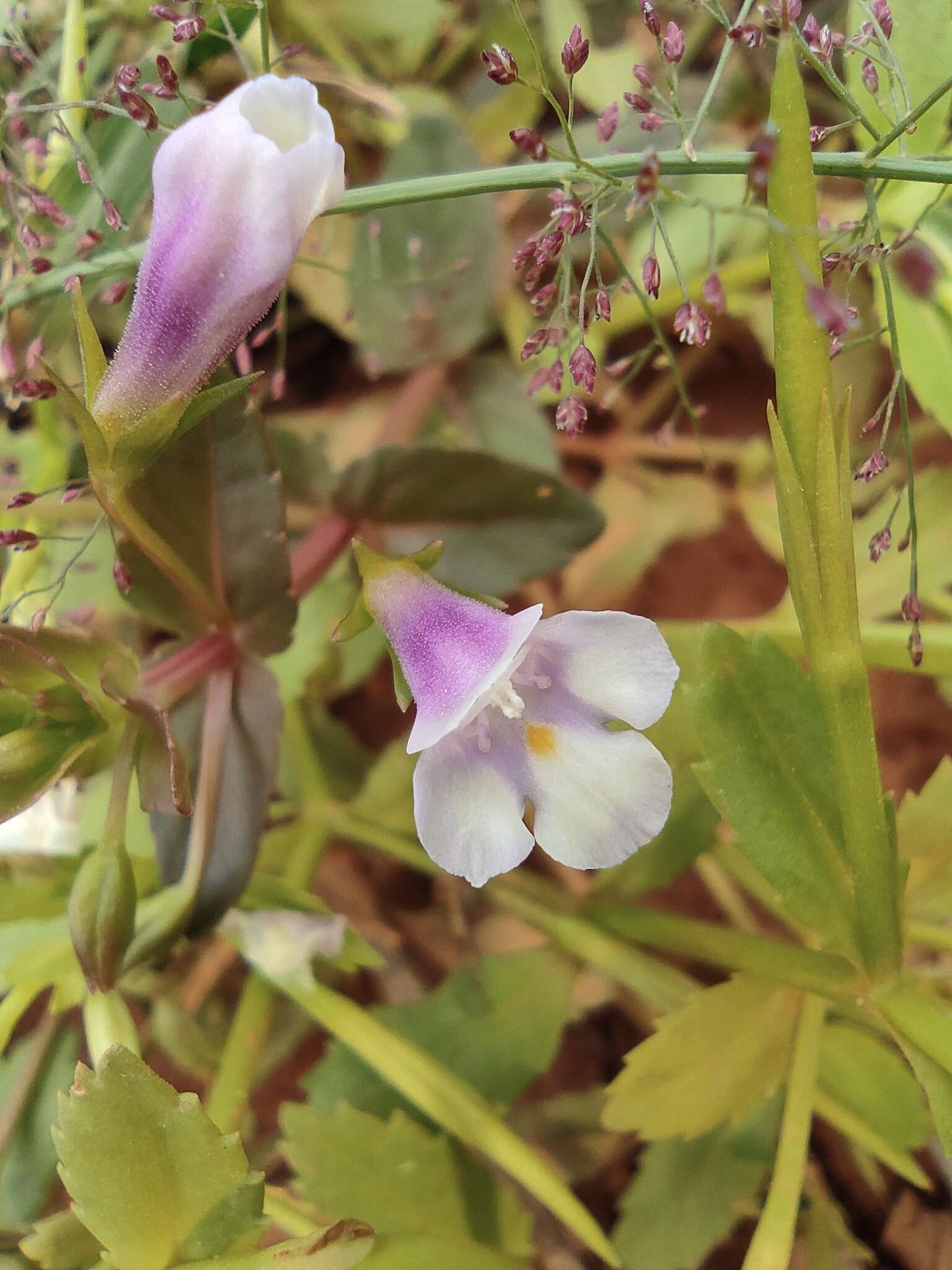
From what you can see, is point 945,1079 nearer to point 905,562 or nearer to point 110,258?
point 905,562

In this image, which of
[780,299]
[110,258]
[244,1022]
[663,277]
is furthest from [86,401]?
[663,277]

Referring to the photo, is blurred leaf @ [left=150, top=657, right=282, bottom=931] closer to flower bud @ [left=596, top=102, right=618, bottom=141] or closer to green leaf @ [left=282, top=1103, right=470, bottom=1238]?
green leaf @ [left=282, top=1103, right=470, bottom=1238]

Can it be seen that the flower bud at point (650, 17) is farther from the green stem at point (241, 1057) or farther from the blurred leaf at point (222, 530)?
the green stem at point (241, 1057)

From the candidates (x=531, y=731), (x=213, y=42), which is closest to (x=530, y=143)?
(x=531, y=731)

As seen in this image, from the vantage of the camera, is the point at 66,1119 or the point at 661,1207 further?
the point at 661,1207

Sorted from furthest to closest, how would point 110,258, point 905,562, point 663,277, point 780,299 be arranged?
point 663,277, point 905,562, point 110,258, point 780,299

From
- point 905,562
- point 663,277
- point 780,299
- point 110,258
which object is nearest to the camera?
point 780,299

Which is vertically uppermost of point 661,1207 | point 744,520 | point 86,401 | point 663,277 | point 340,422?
point 86,401

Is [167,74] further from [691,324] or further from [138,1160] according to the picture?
[138,1160]
